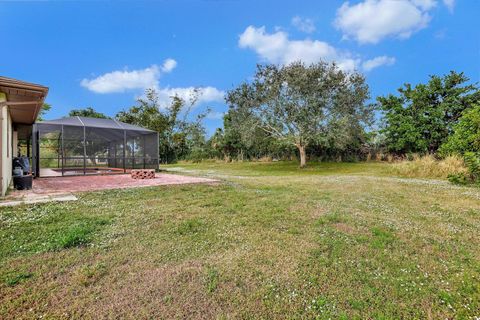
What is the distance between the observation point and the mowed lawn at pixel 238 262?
6.27 feet

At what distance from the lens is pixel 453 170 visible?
985cm

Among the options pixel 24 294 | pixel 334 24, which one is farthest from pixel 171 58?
pixel 24 294

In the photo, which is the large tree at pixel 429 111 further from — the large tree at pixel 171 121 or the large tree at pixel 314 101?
the large tree at pixel 171 121

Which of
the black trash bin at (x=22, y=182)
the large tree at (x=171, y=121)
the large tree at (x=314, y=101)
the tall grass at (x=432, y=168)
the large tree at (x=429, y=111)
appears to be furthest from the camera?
the large tree at (x=171, y=121)

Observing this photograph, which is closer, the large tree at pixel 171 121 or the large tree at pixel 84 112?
the large tree at pixel 171 121

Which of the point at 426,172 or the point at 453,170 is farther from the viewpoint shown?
the point at 426,172

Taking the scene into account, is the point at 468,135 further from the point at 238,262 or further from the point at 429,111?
the point at 238,262

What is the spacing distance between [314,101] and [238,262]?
1387cm

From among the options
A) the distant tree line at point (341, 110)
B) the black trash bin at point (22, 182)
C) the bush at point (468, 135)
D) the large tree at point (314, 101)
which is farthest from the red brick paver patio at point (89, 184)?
the bush at point (468, 135)

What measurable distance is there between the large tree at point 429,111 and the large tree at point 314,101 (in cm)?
405

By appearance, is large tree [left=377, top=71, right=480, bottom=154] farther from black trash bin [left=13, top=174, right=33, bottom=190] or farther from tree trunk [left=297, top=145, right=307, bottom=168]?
black trash bin [left=13, top=174, right=33, bottom=190]

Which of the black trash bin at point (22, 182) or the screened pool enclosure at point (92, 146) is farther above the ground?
the screened pool enclosure at point (92, 146)

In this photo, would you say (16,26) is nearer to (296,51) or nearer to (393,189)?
(296,51)

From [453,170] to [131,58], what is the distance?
76.6 ft
